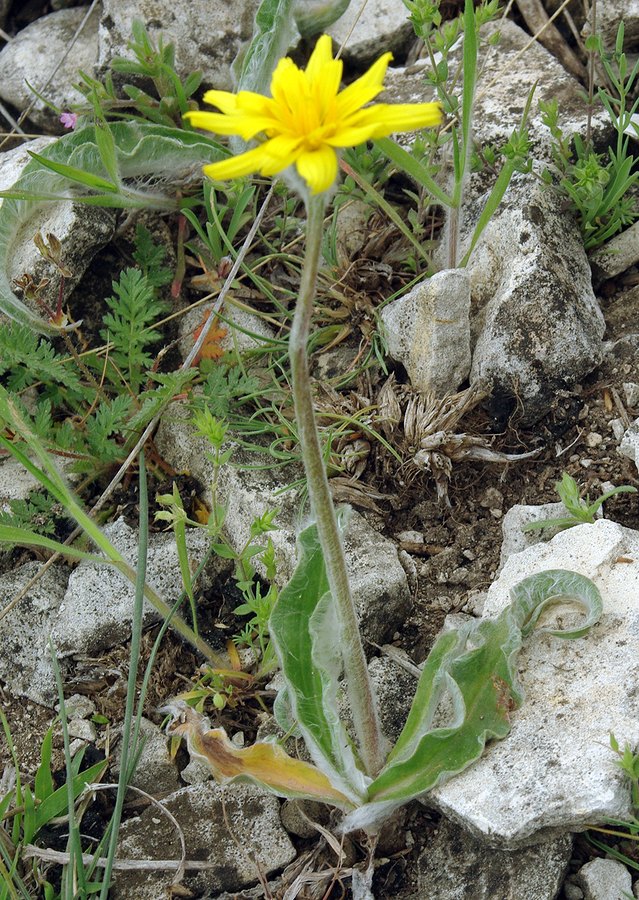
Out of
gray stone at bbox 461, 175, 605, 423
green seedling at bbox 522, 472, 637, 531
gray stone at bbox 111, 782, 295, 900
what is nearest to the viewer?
gray stone at bbox 111, 782, 295, 900

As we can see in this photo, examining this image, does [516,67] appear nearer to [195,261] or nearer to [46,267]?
[195,261]

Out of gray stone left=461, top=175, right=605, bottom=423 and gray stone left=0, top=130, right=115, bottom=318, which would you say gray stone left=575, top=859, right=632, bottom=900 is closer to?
gray stone left=461, top=175, right=605, bottom=423

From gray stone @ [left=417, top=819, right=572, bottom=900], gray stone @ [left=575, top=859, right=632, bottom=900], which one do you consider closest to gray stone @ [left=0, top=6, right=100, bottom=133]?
gray stone @ [left=417, top=819, right=572, bottom=900]

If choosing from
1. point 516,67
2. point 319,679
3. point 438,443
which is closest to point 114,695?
point 319,679

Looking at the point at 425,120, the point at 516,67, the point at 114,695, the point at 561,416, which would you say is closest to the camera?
the point at 425,120

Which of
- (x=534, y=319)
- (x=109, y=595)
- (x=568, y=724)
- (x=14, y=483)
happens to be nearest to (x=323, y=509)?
(x=568, y=724)

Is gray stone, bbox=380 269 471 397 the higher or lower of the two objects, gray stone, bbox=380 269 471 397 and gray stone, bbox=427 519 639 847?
the higher

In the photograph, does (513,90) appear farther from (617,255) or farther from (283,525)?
(283,525)
